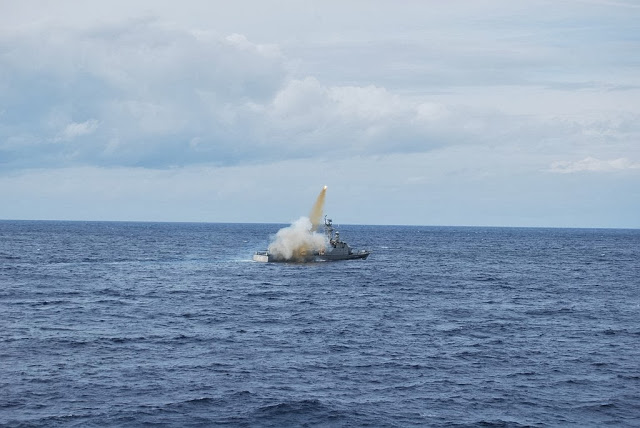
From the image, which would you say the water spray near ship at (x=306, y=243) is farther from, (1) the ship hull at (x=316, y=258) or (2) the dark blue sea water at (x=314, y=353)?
(2) the dark blue sea water at (x=314, y=353)

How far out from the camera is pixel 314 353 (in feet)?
173

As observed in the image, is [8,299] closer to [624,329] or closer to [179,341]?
[179,341]

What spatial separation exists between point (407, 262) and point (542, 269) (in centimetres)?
2790

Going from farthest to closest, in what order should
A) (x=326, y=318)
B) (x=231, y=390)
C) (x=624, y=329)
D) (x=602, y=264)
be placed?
(x=602, y=264), (x=326, y=318), (x=624, y=329), (x=231, y=390)

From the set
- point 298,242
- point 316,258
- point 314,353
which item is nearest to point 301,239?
point 298,242

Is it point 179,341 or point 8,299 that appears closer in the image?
point 179,341

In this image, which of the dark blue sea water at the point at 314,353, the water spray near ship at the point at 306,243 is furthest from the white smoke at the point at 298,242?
the dark blue sea water at the point at 314,353

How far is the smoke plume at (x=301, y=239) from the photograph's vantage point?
12394 cm

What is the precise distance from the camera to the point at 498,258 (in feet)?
556

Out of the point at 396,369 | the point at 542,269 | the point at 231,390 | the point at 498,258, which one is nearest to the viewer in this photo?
the point at 231,390

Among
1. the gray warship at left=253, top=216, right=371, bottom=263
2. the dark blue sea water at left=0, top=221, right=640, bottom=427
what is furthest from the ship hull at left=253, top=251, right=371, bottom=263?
the dark blue sea water at left=0, top=221, right=640, bottom=427

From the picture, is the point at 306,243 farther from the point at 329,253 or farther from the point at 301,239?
the point at 329,253

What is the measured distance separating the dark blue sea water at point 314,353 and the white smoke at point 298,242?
72.3 feet

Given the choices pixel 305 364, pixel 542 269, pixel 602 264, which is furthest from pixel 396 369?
pixel 602 264
